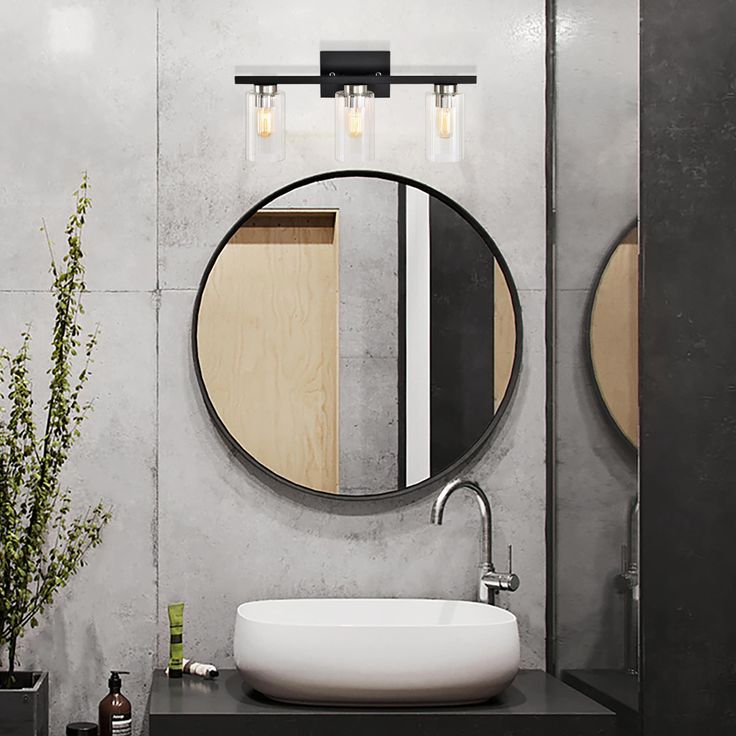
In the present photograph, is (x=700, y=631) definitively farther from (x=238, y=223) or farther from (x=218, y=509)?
(x=238, y=223)

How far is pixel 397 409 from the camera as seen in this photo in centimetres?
253

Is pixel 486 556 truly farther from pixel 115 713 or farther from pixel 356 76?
pixel 356 76

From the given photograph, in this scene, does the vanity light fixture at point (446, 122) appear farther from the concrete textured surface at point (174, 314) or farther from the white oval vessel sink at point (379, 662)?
the white oval vessel sink at point (379, 662)

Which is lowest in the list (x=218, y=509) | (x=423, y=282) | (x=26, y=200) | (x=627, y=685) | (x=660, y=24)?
(x=627, y=685)

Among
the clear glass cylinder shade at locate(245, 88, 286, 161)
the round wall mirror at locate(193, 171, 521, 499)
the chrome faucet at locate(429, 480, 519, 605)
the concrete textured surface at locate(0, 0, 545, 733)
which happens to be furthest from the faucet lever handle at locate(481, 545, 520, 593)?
the clear glass cylinder shade at locate(245, 88, 286, 161)

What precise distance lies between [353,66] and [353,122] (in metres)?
0.14

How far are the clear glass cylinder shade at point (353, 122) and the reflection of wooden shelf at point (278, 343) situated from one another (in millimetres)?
160

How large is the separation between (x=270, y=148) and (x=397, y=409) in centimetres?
63

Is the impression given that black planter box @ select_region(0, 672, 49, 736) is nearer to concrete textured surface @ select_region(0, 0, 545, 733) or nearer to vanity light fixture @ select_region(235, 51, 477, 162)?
concrete textured surface @ select_region(0, 0, 545, 733)

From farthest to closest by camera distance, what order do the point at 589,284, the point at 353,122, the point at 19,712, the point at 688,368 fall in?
the point at 353,122 → the point at 589,284 → the point at 19,712 → the point at 688,368

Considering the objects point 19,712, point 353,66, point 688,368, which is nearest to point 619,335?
point 688,368

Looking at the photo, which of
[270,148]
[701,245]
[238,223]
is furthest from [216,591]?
[701,245]

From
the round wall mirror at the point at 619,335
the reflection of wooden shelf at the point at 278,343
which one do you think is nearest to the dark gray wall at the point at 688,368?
the round wall mirror at the point at 619,335

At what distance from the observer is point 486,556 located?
8.05 feet
